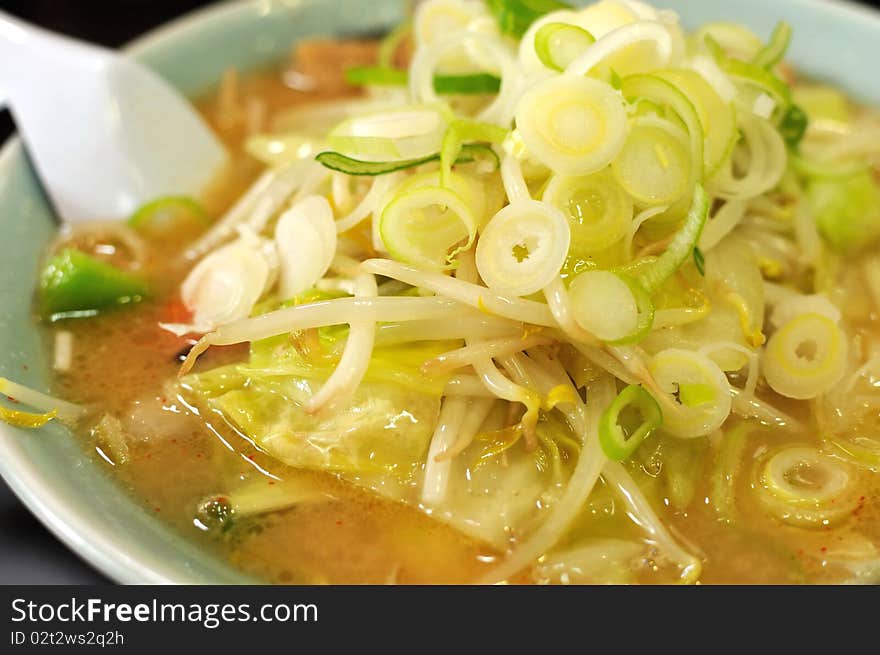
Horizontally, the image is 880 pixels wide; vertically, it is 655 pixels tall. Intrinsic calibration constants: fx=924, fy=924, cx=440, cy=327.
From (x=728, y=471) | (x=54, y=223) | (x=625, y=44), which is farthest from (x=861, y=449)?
(x=54, y=223)

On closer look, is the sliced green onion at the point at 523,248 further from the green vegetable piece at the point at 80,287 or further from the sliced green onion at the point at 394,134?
the green vegetable piece at the point at 80,287

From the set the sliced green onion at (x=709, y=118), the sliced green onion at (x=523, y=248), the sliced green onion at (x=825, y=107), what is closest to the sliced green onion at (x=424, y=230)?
the sliced green onion at (x=523, y=248)

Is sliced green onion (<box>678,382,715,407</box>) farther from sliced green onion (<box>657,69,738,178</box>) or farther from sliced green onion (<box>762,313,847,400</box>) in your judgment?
sliced green onion (<box>657,69,738,178</box>)

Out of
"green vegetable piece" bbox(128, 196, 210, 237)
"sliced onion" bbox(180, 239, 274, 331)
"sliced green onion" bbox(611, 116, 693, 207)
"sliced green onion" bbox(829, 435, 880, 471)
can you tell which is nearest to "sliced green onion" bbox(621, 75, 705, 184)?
"sliced green onion" bbox(611, 116, 693, 207)

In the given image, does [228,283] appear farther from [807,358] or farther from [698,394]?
[807,358]

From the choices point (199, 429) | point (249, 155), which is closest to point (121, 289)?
point (199, 429)
